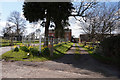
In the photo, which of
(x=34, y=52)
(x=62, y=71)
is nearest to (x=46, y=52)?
(x=34, y=52)

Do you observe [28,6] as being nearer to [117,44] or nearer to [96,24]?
[96,24]

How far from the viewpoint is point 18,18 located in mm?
43250

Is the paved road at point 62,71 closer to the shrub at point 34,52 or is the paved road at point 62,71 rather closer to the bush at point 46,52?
A: the bush at point 46,52

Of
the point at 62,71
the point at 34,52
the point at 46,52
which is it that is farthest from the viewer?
the point at 34,52

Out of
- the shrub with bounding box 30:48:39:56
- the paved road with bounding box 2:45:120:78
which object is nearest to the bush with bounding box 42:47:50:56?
the shrub with bounding box 30:48:39:56

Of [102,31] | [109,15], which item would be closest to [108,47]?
[102,31]

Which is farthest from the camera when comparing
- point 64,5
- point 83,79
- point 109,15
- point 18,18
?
point 18,18

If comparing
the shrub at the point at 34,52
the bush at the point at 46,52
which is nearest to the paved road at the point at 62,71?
the bush at the point at 46,52

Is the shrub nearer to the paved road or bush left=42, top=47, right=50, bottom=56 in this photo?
bush left=42, top=47, right=50, bottom=56

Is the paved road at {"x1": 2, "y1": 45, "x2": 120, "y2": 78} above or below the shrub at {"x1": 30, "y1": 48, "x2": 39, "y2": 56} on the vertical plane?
below

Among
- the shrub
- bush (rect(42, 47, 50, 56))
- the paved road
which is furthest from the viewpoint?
the shrub

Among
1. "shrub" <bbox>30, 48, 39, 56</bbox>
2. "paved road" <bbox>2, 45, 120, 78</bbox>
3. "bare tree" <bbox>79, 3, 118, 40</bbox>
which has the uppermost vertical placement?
"bare tree" <bbox>79, 3, 118, 40</bbox>

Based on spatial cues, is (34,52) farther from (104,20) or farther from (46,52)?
(104,20)

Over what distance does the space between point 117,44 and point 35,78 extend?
526 cm
